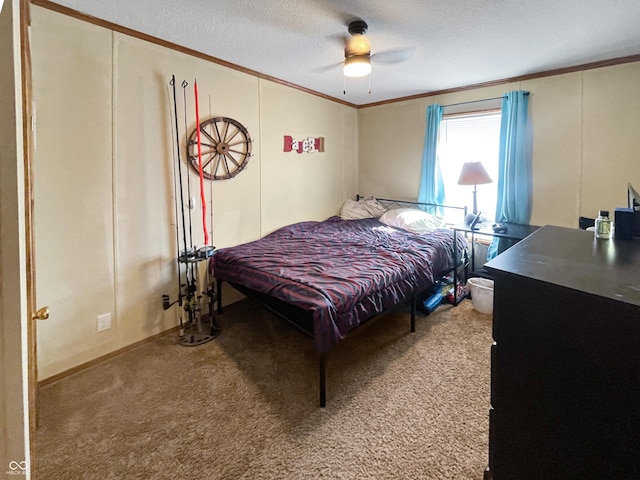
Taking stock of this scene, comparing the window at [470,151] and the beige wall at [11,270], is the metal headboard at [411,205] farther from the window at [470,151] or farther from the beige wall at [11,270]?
the beige wall at [11,270]

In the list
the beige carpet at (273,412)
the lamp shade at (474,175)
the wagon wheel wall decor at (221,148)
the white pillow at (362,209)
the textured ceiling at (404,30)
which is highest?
the textured ceiling at (404,30)

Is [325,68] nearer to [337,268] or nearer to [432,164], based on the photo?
[432,164]

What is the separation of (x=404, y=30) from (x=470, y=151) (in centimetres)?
196

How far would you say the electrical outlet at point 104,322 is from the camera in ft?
7.71

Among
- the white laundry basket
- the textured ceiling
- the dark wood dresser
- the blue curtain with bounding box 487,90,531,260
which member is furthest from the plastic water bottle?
the blue curtain with bounding box 487,90,531,260

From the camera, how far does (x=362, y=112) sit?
4746 mm

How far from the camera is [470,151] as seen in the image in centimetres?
385

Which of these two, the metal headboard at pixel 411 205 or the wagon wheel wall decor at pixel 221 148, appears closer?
the wagon wheel wall decor at pixel 221 148

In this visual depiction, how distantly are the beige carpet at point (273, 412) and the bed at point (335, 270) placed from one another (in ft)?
0.89

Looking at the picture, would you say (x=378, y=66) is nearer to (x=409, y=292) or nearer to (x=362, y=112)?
(x=362, y=112)

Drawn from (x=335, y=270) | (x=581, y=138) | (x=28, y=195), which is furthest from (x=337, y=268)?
(x=581, y=138)

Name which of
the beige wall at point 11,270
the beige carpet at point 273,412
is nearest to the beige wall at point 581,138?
the beige carpet at point 273,412

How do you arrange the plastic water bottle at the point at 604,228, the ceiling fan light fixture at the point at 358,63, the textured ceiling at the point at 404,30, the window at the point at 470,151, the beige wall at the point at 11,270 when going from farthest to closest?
the window at the point at 470,151
the ceiling fan light fixture at the point at 358,63
the textured ceiling at the point at 404,30
the plastic water bottle at the point at 604,228
the beige wall at the point at 11,270

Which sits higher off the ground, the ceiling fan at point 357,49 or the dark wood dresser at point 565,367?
the ceiling fan at point 357,49
